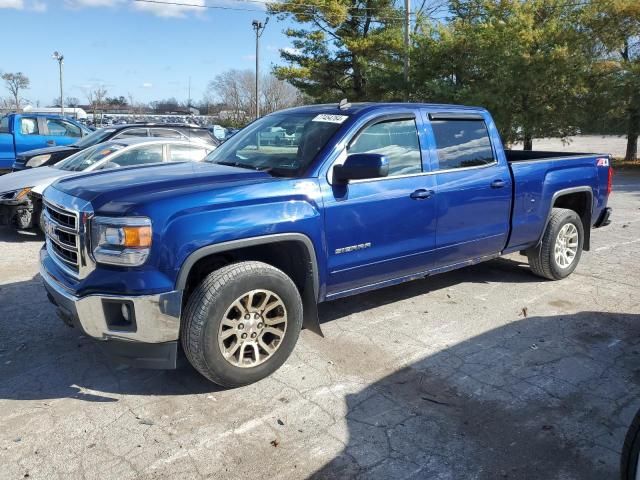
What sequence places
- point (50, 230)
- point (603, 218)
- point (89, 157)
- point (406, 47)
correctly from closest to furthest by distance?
point (50, 230) < point (603, 218) < point (89, 157) < point (406, 47)

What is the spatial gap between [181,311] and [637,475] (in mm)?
2519

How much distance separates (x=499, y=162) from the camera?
5184 mm

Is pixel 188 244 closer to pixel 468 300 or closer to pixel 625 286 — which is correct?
pixel 468 300

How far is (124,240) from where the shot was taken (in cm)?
315

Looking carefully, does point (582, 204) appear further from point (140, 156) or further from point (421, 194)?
point (140, 156)

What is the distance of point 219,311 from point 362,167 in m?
1.38

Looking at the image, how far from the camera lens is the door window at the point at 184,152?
860 centimetres

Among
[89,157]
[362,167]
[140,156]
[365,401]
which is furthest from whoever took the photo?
[140,156]

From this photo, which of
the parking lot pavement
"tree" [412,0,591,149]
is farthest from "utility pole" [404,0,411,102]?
the parking lot pavement

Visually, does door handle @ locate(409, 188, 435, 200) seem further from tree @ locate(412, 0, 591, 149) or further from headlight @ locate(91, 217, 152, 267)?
tree @ locate(412, 0, 591, 149)

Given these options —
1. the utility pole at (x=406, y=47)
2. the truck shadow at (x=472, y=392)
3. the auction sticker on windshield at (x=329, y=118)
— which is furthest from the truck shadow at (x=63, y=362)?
the utility pole at (x=406, y=47)

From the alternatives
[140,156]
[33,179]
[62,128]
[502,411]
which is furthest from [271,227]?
[62,128]

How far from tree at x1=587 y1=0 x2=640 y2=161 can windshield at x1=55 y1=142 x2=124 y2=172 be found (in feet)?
54.1

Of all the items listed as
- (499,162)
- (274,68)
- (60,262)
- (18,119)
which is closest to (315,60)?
(274,68)
